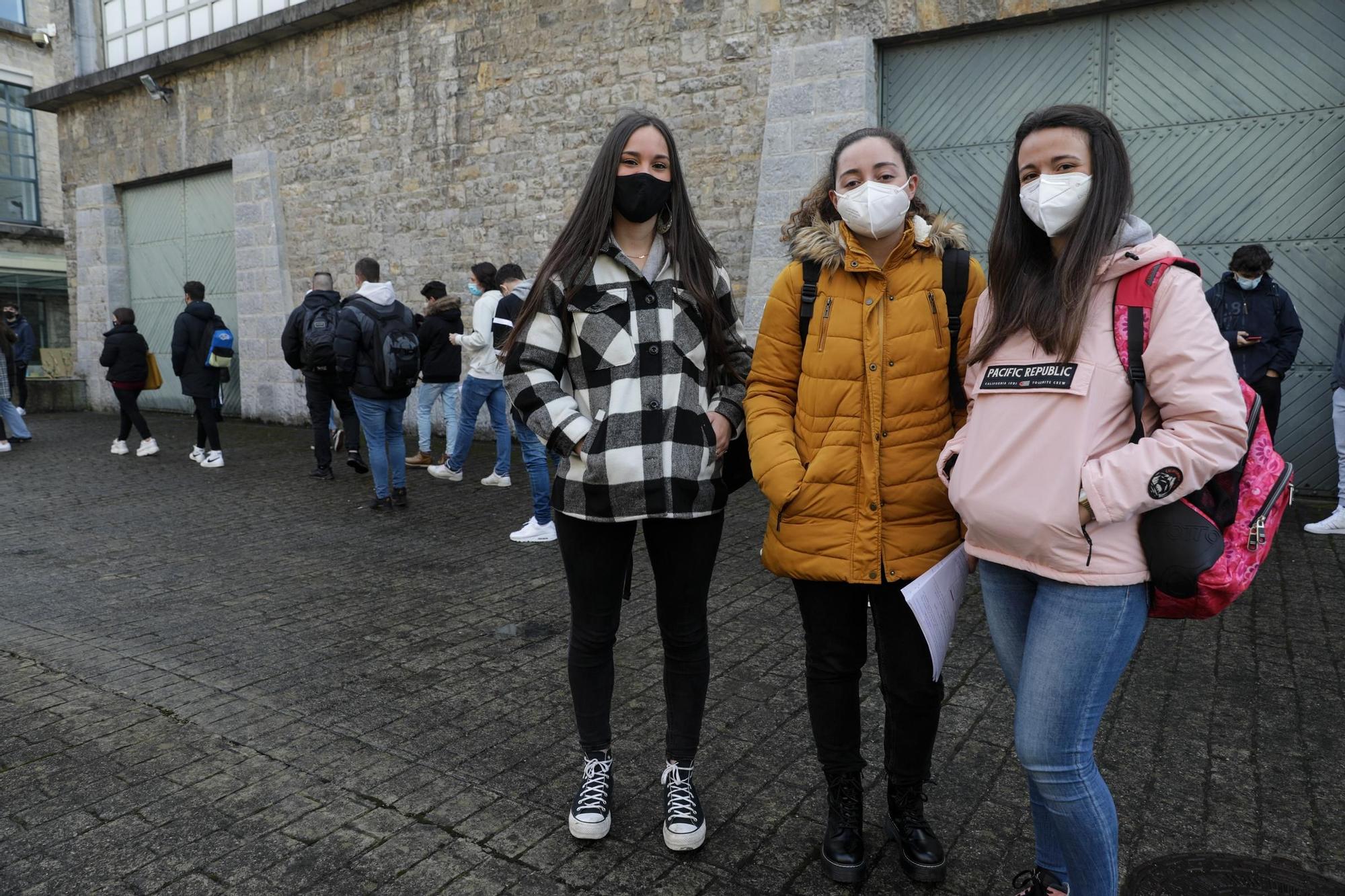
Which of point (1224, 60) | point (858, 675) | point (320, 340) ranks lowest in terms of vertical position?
point (858, 675)

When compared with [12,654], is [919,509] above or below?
above

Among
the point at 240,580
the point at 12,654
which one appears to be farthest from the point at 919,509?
the point at 240,580

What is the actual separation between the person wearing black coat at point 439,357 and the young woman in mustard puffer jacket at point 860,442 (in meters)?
6.83

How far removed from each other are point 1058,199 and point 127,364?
11082 mm

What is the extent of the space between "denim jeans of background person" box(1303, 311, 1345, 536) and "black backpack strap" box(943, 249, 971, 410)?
545cm

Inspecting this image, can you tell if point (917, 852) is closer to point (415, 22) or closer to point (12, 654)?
point (12, 654)

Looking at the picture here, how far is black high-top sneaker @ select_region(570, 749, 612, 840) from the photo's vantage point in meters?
2.82

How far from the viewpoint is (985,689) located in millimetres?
3953

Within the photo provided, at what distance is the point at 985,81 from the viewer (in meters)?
8.65

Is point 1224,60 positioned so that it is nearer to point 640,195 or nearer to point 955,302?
point 955,302

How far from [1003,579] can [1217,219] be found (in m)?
7.05

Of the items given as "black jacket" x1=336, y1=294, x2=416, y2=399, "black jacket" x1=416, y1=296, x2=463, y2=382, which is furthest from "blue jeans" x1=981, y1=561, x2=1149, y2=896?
"black jacket" x1=416, y1=296, x2=463, y2=382

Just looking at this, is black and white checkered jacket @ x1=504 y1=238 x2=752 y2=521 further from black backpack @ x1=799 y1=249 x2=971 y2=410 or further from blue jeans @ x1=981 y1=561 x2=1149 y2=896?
blue jeans @ x1=981 y1=561 x2=1149 y2=896

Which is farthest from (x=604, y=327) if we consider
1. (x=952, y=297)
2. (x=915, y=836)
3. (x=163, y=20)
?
(x=163, y=20)
